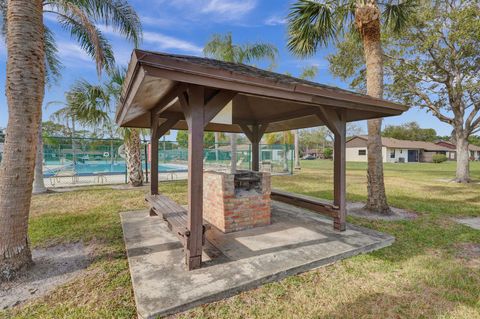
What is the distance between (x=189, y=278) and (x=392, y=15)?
8.26m

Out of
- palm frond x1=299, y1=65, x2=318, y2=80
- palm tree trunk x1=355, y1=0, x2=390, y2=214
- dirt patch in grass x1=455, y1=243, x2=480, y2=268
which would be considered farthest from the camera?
palm frond x1=299, y1=65, x2=318, y2=80

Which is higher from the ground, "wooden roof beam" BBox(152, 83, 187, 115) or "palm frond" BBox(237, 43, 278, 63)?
"palm frond" BBox(237, 43, 278, 63)

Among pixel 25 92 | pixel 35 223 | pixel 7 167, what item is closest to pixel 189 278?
pixel 7 167

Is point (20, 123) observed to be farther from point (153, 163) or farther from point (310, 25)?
point (310, 25)

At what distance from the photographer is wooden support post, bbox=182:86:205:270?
289 centimetres

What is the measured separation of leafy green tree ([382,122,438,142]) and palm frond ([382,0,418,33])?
59.5 m

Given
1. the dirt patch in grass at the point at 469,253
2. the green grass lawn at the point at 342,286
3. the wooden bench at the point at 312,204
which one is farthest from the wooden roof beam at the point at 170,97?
the dirt patch in grass at the point at 469,253

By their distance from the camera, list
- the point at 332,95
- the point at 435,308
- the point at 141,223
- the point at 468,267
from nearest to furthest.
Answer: the point at 435,308 < the point at 468,267 < the point at 332,95 < the point at 141,223

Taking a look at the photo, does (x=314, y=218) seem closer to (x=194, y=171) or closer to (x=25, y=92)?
(x=194, y=171)

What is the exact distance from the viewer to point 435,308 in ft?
8.01

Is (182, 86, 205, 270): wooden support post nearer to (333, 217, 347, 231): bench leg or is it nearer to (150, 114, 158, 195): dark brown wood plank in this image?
(150, 114, 158, 195): dark brown wood plank

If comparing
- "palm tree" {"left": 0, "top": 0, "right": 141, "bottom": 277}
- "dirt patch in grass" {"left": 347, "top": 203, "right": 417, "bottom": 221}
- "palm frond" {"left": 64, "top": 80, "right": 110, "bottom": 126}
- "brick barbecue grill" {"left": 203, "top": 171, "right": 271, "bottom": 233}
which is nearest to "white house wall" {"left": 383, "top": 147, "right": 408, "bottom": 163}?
"dirt patch in grass" {"left": 347, "top": 203, "right": 417, "bottom": 221}

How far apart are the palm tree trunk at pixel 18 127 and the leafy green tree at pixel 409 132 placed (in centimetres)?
6678

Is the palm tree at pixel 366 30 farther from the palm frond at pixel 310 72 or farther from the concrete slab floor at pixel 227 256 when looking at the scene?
the palm frond at pixel 310 72
